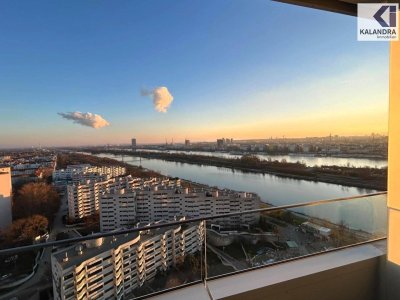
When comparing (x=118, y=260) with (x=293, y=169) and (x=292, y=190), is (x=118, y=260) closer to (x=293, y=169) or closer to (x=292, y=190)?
(x=293, y=169)

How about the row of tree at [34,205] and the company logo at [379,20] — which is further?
the row of tree at [34,205]

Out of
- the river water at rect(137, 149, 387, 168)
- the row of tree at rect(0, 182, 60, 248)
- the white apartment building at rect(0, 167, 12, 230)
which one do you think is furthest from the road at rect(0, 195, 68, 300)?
the white apartment building at rect(0, 167, 12, 230)

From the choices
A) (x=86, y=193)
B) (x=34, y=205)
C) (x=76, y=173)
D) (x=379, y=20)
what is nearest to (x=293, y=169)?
(x=379, y=20)

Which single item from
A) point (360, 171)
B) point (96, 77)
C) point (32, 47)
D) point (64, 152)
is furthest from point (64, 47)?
point (360, 171)

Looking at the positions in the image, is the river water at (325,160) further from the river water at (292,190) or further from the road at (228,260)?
the road at (228,260)

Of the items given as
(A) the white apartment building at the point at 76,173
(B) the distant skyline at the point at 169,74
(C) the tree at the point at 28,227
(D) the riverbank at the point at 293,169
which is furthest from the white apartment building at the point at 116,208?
(B) the distant skyline at the point at 169,74

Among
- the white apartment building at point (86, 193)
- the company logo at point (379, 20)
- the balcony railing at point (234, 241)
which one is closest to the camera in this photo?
the balcony railing at point (234, 241)

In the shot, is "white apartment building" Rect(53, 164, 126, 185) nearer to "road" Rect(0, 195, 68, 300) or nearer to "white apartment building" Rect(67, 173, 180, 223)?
"white apartment building" Rect(67, 173, 180, 223)
